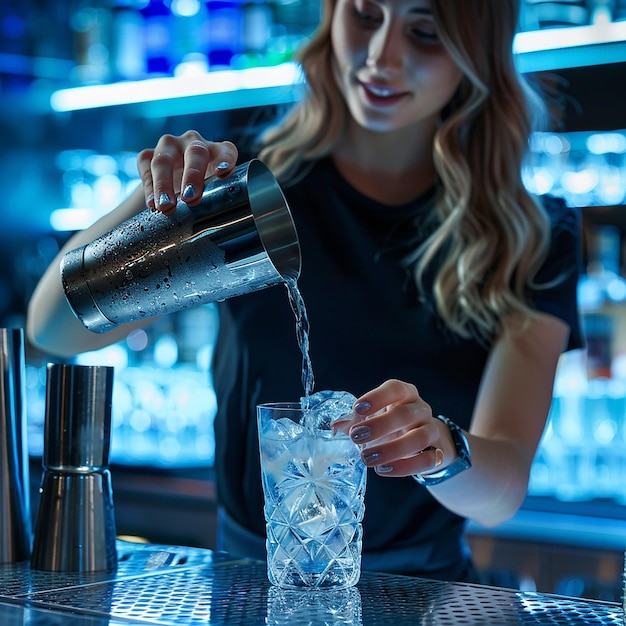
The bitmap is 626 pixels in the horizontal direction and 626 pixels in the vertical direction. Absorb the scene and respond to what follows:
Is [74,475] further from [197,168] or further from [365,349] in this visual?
[365,349]

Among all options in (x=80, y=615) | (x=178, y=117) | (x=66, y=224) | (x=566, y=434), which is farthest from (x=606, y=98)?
(x=80, y=615)

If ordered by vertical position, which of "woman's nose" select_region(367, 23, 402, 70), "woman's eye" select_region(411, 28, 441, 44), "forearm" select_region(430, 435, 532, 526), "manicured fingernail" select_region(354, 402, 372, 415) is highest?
"woman's eye" select_region(411, 28, 441, 44)

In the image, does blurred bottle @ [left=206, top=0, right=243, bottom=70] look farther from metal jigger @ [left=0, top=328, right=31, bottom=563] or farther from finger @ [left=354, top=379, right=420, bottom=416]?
finger @ [left=354, top=379, right=420, bottom=416]

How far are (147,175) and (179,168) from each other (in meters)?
0.04

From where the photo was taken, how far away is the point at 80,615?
3.34 feet

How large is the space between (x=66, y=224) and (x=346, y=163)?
2.09 metres

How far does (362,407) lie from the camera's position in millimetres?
1062

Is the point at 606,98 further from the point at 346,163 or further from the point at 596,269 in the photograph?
the point at 346,163

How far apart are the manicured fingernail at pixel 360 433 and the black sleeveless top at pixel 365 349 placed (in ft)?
2.46

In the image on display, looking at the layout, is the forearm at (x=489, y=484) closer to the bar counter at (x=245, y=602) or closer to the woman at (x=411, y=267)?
the woman at (x=411, y=267)

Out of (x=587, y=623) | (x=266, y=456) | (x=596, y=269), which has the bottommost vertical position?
(x=587, y=623)

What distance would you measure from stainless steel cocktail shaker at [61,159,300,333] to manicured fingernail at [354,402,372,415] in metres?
0.18

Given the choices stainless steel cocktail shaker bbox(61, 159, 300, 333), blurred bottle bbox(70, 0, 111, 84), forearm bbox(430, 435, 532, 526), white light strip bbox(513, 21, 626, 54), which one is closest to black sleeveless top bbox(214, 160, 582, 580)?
forearm bbox(430, 435, 532, 526)

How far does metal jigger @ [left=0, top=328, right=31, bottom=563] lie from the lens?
130 cm
